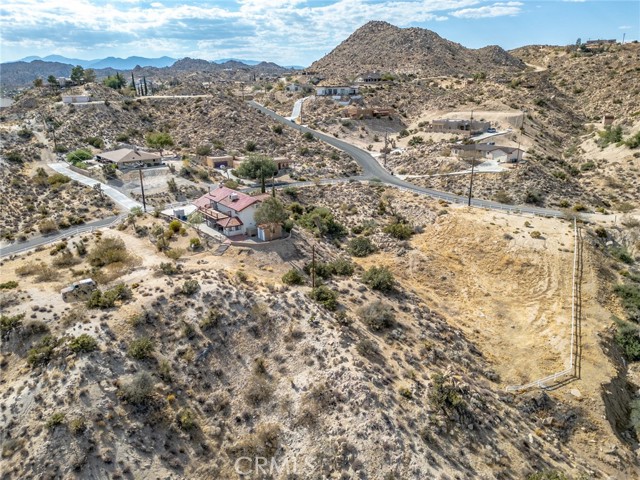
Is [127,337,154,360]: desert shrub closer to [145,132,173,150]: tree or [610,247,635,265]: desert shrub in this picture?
[610,247,635,265]: desert shrub

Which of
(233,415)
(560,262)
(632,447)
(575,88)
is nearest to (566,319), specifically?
(560,262)

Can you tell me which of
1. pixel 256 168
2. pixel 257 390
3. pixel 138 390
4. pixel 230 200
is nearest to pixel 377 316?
pixel 257 390

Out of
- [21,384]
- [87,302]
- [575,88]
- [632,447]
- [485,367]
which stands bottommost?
[632,447]

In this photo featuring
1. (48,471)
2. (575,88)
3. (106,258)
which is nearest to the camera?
(48,471)

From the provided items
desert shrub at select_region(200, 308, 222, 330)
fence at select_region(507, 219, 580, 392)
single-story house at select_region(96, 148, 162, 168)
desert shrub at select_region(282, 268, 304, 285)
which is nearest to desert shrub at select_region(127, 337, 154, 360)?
desert shrub at select_region(200, 308, 222, 330)

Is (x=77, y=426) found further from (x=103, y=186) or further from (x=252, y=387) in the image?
(x=103, y=186)

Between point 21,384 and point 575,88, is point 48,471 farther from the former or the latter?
point 575,88

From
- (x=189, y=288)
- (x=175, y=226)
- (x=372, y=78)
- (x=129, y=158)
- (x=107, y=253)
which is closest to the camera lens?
(x=189, y=288)
